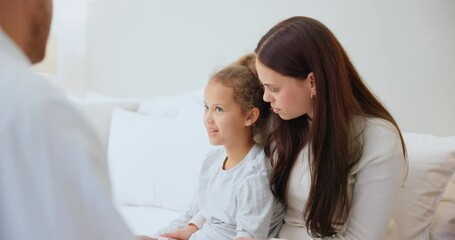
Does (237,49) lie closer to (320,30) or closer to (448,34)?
(448,34)

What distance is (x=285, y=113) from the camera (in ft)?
4.67

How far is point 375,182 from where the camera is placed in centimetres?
133

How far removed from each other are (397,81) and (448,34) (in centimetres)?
22

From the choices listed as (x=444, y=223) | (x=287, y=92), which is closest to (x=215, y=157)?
(x=287, y=92)

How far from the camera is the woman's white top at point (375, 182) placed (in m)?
1.33

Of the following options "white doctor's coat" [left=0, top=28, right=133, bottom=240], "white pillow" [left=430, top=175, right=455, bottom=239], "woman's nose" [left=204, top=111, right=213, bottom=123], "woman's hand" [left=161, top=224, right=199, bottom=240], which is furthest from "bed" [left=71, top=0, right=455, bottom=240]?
"white doctor's coat" [left=0, top=28, right=133, bottom=240]

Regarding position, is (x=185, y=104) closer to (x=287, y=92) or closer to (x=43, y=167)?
(x=287, y=92)

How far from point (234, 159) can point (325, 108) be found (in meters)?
0.32

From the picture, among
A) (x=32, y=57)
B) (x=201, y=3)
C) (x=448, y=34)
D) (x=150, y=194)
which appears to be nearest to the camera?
(x=32, y=57)

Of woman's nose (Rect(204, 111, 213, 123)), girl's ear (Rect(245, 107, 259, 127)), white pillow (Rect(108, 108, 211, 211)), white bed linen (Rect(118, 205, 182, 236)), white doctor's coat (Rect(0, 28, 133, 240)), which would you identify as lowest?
white bed linen (Rect(118, 205, 182, 236))

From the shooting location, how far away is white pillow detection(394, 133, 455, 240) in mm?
1551

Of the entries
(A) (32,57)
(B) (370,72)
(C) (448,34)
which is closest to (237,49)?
(B) (370,72)

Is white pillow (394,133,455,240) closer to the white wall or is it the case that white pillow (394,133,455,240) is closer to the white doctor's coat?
the white wall

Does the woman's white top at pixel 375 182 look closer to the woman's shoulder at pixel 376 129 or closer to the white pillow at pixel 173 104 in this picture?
the woman's shoulder at pixel 376 129
